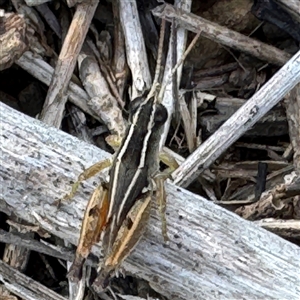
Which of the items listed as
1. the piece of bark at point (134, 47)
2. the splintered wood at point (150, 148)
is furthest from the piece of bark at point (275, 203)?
the piece of bark at point (134, 47)

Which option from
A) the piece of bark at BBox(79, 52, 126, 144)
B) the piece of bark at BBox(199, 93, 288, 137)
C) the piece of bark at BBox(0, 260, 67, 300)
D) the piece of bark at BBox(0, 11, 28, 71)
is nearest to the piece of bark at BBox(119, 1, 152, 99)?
the piece of bark at BBox(79, 52, 126, 144)

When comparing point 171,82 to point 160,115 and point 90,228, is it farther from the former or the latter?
point 90,228

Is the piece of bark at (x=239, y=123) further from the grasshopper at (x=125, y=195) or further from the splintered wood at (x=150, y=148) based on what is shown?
the grasshopper at (x=125, y=195)

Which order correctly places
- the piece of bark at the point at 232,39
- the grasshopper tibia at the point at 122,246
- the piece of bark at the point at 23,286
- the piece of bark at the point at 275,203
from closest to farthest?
the grasshopper tibia at the point at 122,246, the piece of bark at the point at 23,286, the piece of bark at the point at 275,203, the piece of bark at the point at 232,39

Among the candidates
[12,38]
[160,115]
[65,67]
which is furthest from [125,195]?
[12,38]

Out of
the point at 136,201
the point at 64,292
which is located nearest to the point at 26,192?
the point at 136,201

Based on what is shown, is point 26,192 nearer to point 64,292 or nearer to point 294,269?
point 64,292
